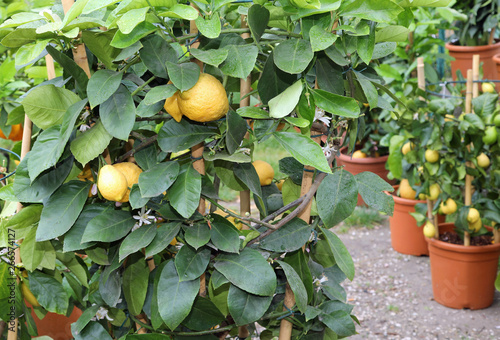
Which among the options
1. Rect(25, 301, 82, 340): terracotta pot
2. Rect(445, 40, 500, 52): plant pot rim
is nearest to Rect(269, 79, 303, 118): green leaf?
Rect(25, 301, 82, 340): terracotta pot

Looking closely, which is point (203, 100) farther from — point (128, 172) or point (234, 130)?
point (128, 172)

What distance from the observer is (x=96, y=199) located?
0.90 m

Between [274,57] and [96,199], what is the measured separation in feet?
1.33

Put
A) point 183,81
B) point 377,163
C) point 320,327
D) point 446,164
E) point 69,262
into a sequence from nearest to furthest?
point 183,81, point 320,327, point 69,262, point 446,164, point 377,163

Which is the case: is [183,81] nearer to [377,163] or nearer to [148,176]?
[148,176]

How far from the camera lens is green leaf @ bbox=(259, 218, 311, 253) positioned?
0.87 meters

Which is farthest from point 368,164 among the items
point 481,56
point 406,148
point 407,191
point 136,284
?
point 136,284

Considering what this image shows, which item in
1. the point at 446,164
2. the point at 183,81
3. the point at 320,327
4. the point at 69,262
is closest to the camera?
the point at 183,81

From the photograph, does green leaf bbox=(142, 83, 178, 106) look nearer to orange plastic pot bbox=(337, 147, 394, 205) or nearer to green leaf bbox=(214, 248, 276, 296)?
green leaf bbox=(214, 248, 276, 296)

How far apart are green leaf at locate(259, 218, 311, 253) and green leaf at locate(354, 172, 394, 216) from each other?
11 centimetres

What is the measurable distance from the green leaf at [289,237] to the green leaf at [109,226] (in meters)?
0.23

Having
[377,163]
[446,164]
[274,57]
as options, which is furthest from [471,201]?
[274,57]

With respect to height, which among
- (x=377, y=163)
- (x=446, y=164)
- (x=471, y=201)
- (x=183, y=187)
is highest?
(x=183, y=187)

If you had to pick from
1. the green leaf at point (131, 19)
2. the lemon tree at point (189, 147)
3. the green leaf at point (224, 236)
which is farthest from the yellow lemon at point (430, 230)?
the green leaf at point (131, 19)
